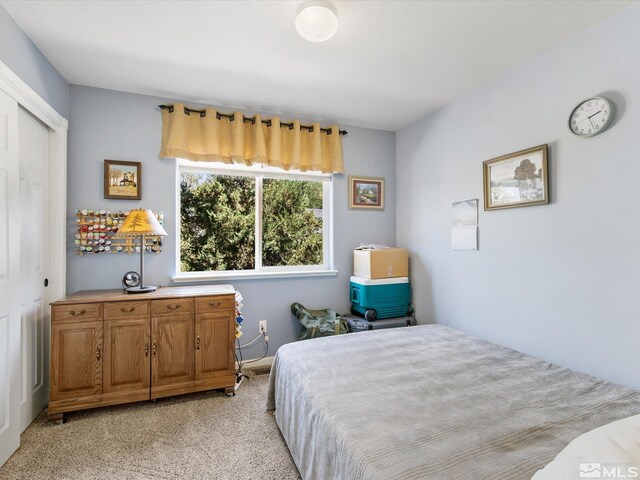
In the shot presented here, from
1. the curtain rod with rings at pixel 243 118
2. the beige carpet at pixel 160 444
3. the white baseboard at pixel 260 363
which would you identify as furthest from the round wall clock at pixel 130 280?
the curtain rod with rings at pixel 243 118

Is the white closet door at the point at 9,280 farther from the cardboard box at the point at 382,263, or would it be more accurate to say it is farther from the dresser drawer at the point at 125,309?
the cardboard box at the point at 382,263

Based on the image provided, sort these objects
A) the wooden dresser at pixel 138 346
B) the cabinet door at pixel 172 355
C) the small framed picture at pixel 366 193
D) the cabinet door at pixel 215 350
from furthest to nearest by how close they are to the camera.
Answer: the small framed picture at pixel 366 193, the cabinet door at pixel 215 350, the cabinet door at pixel 172 355, the wooden dresser at pixel 138 346

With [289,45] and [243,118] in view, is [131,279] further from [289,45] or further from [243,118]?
[289,45]

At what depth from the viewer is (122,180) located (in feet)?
8.97

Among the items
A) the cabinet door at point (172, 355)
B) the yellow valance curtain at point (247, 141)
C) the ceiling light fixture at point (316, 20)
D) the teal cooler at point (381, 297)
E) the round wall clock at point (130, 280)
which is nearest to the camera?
the ceiling light fixture at point (316, 20)

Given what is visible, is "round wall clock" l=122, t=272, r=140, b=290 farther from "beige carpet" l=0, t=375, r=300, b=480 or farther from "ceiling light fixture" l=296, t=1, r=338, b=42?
"ceiling light fixture" l=296, t=1, r=338, b=42

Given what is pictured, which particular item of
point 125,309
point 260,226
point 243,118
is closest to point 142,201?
point 125,309

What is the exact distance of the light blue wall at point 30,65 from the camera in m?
1.78

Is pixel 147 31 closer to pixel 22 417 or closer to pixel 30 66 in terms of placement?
pixel 30 66

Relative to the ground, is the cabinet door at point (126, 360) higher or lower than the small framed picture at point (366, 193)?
lower

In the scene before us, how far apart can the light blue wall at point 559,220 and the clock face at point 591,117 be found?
0.17 ft

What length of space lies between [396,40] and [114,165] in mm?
2411

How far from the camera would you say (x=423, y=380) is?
1.70m

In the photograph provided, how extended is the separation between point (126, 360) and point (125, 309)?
1.20 feet
